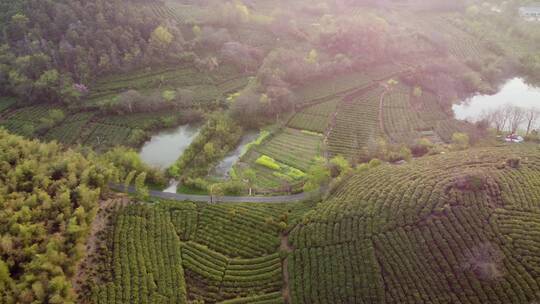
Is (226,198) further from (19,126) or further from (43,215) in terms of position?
(19,126)

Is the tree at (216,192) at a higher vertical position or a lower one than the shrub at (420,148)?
lower

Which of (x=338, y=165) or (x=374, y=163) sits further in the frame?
(x=338, y=165)

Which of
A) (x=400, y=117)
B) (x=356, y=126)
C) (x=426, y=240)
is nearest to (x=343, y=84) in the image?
(x=356, y=126)

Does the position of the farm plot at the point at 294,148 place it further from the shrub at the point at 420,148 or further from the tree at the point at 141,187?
the tree at the point at 141,187

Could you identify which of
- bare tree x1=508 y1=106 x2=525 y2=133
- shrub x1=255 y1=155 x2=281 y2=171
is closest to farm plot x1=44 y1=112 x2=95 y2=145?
shrub x1=255 y1=155 x2=281 y2=171

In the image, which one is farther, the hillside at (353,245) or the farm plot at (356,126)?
the farm plot at (356,126)

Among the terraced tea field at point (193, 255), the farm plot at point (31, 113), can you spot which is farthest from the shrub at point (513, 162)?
the farm plot at point (31, 113)

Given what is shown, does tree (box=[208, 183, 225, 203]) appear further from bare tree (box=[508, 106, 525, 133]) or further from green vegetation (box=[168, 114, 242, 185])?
bare tree (box=[508, 106, 525, 133])
